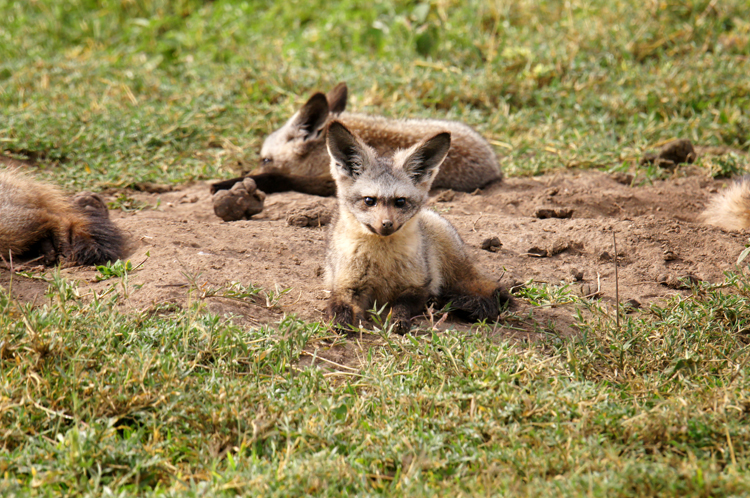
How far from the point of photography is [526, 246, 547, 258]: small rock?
489cm

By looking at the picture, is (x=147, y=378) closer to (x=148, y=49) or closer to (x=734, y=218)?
(x=734, y=218)

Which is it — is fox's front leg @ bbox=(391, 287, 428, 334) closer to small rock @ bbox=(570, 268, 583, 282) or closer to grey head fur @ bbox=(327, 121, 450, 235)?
grey head fur @ bbox=(327, 121, 450, 235)

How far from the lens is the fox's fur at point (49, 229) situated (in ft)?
14.3

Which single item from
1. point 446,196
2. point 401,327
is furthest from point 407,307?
point 446,196

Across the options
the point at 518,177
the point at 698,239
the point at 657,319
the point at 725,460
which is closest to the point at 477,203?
the point at 518,177

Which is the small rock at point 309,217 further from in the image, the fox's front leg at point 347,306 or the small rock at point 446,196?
the fox's front leg at point 347,306

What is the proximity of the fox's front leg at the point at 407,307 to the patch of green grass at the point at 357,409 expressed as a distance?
0.41 feet

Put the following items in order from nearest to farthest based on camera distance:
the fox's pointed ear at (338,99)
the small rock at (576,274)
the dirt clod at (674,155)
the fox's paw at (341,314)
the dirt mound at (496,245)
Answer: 1. the fox's paw at (341,314)
2. the dirt mound at (496,245)
3. the small rock at (576,274)
4. the dirt clod at (674,155)
5. the fox's pointed ear at (338,99)

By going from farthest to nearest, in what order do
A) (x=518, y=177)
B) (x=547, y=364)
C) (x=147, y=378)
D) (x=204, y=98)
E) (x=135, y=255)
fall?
(x=204, y=98) < (x=518, y=177) < (x=135, y=255) < (x=547, y=364) < (x=147, y=378)

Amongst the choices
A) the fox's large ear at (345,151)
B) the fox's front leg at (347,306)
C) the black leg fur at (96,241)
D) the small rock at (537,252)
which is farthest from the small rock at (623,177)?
the black leg fur at (96,241)

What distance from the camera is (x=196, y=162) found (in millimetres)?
6637

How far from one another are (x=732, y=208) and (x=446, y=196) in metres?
2.25

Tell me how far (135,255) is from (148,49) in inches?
242

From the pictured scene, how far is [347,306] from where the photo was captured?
3.97m
